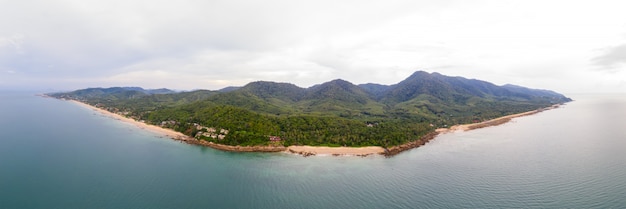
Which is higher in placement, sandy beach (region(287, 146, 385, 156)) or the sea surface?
sandy beach (region(287, 146, 385, 156))

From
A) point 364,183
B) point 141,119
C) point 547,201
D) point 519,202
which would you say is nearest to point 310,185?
point 364,183

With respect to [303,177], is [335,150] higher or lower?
higher

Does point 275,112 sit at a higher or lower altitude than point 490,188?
higher

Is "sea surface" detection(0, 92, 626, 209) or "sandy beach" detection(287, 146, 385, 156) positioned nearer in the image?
"sea surface" detection(0, 92, 626, 209)

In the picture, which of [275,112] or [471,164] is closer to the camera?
[471,164]

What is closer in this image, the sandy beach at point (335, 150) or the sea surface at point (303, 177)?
the sea surface at point (303, 177)

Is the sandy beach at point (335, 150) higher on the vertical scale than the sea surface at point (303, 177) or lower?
higher

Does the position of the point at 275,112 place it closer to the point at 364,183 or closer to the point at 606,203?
the point at 364,183

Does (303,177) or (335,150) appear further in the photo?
A: (335,150)
